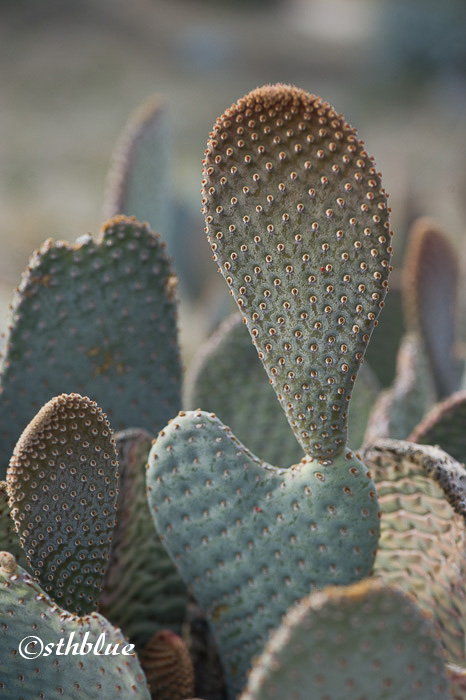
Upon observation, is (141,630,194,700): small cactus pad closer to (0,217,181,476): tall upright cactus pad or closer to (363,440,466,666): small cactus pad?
(363,440,466,666): small cactus pad

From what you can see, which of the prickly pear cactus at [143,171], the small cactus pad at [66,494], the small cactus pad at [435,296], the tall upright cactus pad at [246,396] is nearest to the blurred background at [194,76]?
the prickly pear cactus at [143,171]

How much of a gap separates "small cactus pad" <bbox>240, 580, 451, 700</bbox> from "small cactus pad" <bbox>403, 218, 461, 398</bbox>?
1168 millimetres

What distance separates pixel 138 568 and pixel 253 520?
304 millimetres

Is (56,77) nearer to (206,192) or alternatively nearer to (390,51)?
(390,51)

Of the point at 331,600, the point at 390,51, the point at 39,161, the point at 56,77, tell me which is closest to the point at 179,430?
the point at 331,600

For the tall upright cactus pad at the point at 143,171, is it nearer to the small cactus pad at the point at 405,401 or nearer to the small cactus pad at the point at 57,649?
the small cactus pad at the point at 405,401

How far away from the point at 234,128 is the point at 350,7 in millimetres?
14013

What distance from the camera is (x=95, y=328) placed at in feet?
4.71

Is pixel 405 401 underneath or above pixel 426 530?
above

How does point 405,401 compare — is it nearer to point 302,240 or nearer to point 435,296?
point 435,296

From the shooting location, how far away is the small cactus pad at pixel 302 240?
0.97 meters

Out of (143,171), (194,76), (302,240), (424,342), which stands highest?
(194,76)

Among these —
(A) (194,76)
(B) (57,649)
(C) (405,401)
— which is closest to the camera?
(B) (57,649)

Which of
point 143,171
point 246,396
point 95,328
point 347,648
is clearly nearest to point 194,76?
point 143,171
